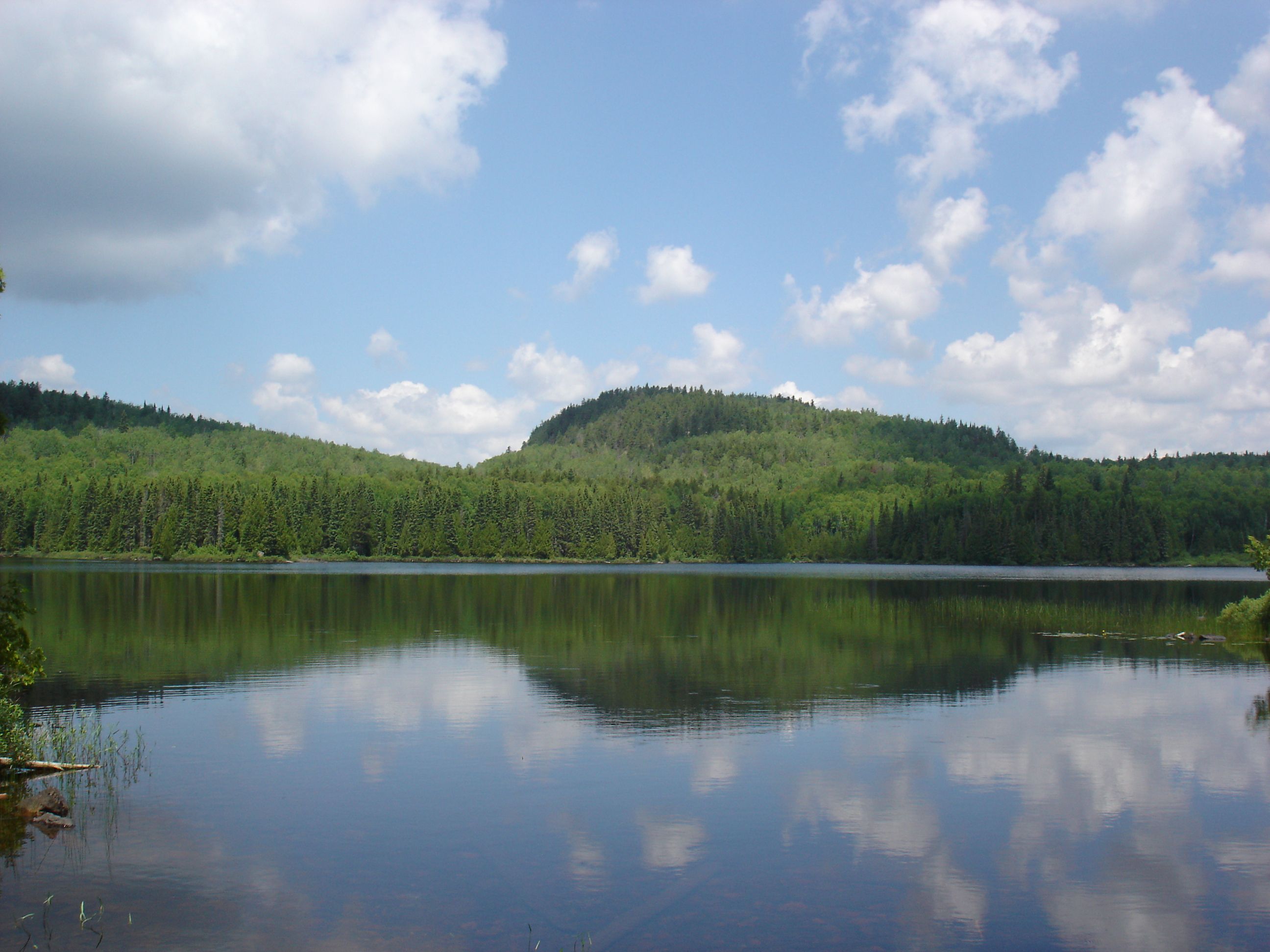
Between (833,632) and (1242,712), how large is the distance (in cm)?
2502

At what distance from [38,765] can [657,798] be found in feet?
41.9

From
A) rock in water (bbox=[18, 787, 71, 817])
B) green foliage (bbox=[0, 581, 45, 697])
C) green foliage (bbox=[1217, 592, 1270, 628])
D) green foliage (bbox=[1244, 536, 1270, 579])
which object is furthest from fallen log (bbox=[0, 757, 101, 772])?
green foliage (bbox=[1217, 592, 1270, 628])

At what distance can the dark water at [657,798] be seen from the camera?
14.4 m

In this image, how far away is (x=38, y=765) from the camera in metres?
20.5

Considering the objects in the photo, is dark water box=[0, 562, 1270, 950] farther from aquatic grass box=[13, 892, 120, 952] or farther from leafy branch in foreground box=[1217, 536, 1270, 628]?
leafy branch in foreground box=[1217, 536, 1270, 628]

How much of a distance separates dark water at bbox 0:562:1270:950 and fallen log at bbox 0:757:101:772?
4.01 feet

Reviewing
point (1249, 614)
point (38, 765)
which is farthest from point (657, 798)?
point (1249, 614)

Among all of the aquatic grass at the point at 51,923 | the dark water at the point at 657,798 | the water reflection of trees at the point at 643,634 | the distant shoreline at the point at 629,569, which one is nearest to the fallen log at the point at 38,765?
the dark water at the point at 657,798

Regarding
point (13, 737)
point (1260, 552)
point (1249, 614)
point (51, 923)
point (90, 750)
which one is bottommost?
point (51, 923)

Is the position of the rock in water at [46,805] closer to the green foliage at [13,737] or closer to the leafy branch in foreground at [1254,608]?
the green foliage at [13,737]

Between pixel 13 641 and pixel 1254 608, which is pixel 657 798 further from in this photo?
pixel 1254 608

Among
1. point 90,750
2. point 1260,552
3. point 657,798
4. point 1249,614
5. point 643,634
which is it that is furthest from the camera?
point 1249,614

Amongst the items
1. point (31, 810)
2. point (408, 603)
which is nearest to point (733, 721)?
point (31, 810)

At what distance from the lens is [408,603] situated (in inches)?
2881
